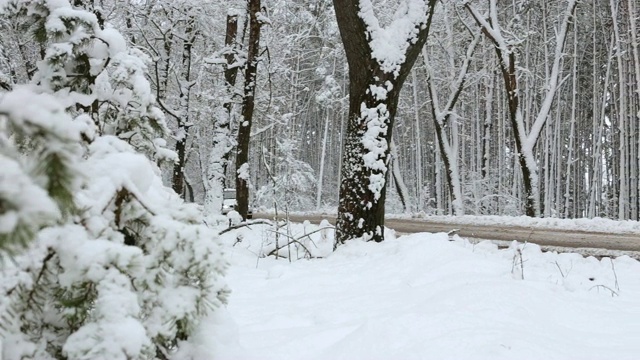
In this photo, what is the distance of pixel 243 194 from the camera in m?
9.62

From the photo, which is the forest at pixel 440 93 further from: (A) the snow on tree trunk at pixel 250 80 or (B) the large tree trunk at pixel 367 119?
(B) the large tree trunk at pixel 367 119

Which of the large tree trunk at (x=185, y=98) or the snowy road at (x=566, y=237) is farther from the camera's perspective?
the large tree trunk at (x=185, y=98)

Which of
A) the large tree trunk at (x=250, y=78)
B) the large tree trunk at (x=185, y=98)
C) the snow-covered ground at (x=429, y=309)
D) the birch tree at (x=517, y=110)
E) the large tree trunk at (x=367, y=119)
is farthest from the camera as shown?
the birch tree at (x=517, y=110)

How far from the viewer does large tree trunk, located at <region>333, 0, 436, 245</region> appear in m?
6.00

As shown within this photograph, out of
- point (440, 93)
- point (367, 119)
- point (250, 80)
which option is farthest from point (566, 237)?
point (440, 93)

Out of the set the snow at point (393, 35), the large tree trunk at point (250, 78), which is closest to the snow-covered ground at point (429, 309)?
the snow at point (393, 35)

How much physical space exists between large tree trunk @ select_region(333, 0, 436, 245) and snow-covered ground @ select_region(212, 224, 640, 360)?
912mm

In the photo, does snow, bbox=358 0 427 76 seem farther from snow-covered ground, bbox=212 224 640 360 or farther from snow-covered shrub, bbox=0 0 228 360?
snow-covered shrub, bbox=0 0 228 360

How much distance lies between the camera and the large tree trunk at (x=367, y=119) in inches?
236

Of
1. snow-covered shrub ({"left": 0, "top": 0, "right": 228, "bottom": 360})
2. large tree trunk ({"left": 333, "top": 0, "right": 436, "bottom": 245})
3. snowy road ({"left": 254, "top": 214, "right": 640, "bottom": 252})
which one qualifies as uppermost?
large tree trunk ({"left": 333, "top": 0, "right": 436, "bottom": 245})

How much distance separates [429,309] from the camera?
2.94m

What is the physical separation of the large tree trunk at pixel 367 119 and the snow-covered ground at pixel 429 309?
2.99 ft

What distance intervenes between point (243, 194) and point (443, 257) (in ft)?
19.1

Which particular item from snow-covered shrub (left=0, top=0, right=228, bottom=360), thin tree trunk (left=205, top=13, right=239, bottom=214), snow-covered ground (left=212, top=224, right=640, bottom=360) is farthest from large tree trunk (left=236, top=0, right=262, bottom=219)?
snow-covered shrub (left=0, top=0, right=228, bottom=360)
